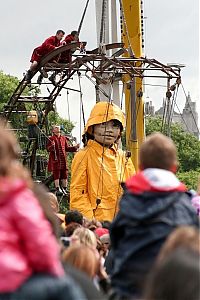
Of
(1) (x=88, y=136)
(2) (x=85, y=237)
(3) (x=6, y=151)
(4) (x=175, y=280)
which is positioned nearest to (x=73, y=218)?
(2) (x=85, y=237)

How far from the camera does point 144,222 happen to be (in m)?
4.61

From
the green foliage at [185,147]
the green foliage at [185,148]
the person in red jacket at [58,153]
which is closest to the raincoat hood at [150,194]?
the person in red jacket at [58,153]

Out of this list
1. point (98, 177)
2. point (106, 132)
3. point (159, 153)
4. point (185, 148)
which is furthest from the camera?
point (185, 148)

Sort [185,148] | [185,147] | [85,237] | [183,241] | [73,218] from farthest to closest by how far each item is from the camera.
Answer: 1. [185,147]
2. [185,148]
3. [73,218]
4. [85,237]
5. [183,241]

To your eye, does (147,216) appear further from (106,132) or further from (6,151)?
(106,132)

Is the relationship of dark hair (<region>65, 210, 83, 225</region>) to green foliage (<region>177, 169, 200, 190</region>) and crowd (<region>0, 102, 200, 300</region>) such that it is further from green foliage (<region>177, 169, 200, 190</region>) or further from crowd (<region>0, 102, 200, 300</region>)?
green foliage (<region>177, 169, 200, 190</region>)

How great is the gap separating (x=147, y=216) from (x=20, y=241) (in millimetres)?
919

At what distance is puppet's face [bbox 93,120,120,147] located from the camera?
1238cm

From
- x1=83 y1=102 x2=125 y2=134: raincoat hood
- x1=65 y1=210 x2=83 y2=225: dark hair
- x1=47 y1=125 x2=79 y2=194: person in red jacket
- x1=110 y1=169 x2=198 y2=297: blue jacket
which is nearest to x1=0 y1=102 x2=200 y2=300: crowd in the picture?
x1=110 y1=169 x2=198 y2=297: blue jacket

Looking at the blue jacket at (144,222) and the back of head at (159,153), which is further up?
the back of head at (159,153)

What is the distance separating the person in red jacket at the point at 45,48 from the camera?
14055 millimetres

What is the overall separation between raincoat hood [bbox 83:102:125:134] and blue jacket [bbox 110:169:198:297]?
7632 millimetres

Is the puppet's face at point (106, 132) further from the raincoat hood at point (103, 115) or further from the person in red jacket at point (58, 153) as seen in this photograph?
the person in red jacket at point (58, 153)

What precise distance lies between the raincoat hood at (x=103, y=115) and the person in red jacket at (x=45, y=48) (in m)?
1.84
